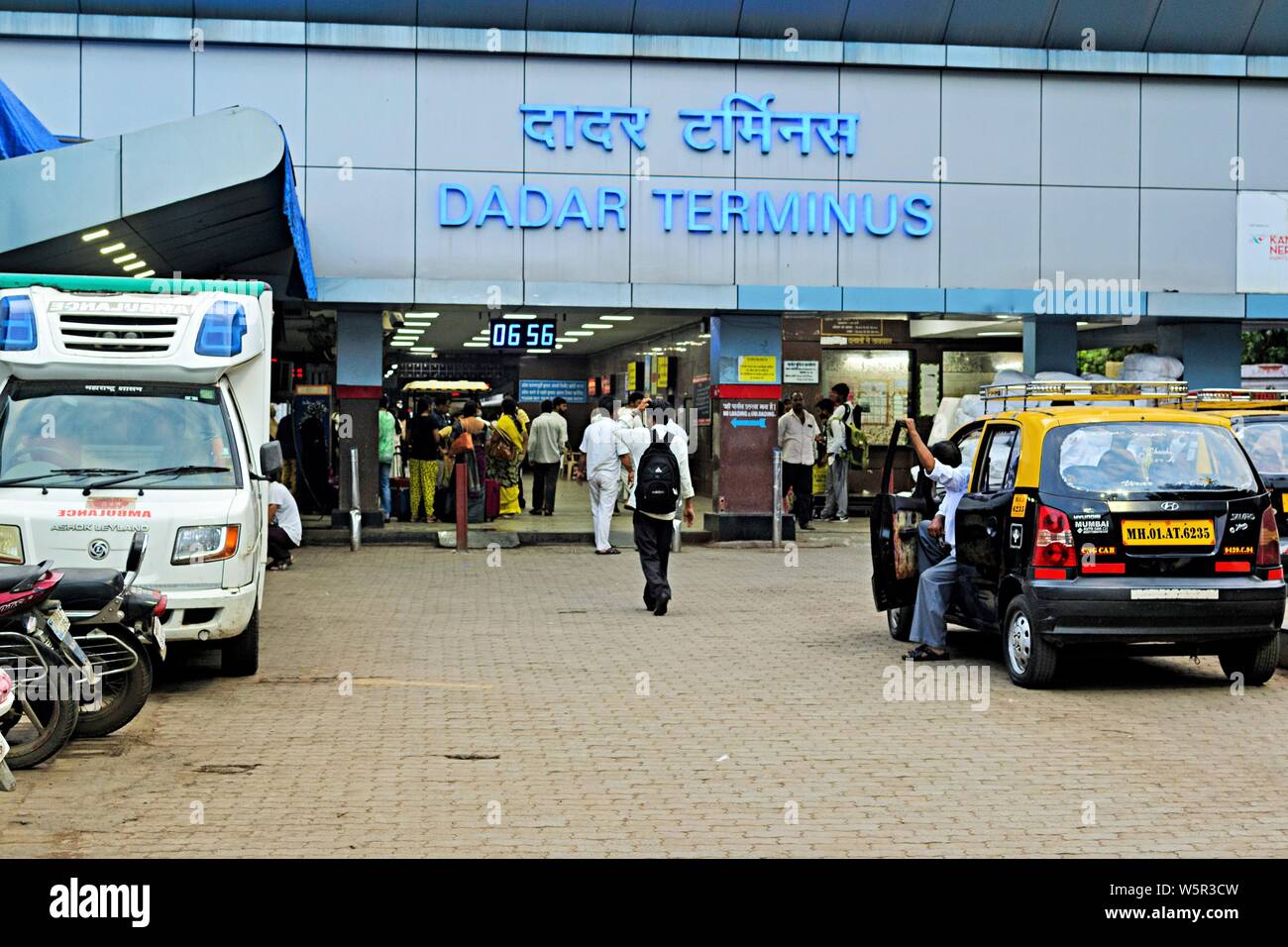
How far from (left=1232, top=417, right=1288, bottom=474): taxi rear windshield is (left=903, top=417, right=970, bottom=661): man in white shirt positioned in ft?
10.6

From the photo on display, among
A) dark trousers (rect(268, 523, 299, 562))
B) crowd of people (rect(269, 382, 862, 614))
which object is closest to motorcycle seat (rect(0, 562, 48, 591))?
crowd of people (rect(269, 382, 862, 614))

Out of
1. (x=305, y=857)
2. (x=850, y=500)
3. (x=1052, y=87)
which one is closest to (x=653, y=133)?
(x=1052, y=87)

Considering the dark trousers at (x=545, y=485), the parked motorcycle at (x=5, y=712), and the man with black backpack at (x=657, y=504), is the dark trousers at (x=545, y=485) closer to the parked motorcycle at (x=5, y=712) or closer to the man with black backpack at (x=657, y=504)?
the man with black backpack at (x=657, y=504)

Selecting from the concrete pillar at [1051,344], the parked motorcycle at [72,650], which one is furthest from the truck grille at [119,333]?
the concrete pillar at [1051,344]

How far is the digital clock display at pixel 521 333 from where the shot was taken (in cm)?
2247

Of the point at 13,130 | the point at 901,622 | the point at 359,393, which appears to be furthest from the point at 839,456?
the point at 13,130

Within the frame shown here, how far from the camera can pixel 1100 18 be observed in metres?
21.9

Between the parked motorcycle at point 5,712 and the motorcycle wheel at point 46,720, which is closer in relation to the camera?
the parked motorcycle at point 5,712

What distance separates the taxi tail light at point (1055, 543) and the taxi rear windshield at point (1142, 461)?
0.68 feet

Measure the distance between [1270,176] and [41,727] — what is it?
19.5 meters

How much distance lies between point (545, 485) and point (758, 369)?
5.02 meters

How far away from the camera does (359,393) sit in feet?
70.2

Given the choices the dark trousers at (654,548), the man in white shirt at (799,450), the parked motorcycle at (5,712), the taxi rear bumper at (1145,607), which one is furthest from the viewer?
the man in white shirt at (799,450)
